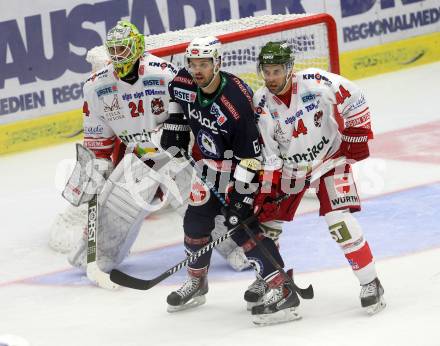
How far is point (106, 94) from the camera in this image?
6.63m

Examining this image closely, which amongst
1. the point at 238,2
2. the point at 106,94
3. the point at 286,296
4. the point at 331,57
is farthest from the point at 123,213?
the point at 238,2

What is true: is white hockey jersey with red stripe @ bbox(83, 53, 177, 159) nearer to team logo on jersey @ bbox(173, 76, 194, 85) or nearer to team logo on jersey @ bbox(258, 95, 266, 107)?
team logo on jersey @ bbox(173, 76, 194, 85)

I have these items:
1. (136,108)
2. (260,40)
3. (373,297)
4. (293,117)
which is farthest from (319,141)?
(260,40)

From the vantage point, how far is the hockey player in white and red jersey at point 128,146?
6566 mm

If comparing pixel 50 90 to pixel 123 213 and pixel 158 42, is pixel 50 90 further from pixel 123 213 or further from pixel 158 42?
pixel 123 213

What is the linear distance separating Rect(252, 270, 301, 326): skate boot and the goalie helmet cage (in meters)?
2.57

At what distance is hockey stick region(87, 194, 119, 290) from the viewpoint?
665cm

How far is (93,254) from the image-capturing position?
22.0ft

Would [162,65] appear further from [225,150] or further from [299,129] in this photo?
[299,129]

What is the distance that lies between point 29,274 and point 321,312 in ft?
6.67

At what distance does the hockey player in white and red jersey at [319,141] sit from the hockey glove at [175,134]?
1.75 ft

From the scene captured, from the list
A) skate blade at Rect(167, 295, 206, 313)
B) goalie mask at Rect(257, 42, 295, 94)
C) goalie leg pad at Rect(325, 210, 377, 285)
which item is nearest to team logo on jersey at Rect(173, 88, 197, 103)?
goalie mask at Rect(257, 42, 295, 94)

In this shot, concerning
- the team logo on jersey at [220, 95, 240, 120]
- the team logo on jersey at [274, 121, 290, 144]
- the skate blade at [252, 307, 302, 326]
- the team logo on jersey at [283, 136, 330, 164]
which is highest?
the team logo on jersey at [220, 95, 240, 120]

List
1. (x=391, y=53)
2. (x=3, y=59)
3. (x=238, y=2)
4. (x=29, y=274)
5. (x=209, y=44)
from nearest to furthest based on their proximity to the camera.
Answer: (x=209, y=44) < (x=29, y=274) < (x=3, y=59) < (x=238, y=2) < (x=391, y=53)
